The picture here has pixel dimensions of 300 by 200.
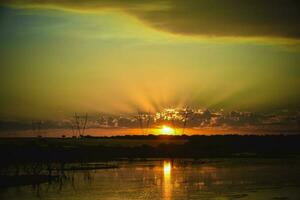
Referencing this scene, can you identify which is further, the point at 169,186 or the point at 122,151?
the point at 122,151

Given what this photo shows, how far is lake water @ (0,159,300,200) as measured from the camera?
19594 millimetres

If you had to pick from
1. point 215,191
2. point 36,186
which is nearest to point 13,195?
point 36,186

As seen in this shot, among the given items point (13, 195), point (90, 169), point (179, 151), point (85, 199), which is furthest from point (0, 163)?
point (179, 151)

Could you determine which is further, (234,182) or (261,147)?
(261,147)

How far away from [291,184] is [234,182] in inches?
95.5

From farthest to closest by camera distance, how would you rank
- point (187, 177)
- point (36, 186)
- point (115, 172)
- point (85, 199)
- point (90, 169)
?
point (90, 169)
point (115, 172)
point (187, 177)
point (36, 186)
point (85, 199)

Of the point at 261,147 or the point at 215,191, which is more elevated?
the point at 261,147

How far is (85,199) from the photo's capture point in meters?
19.0

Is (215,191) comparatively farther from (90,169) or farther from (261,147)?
(261,147)

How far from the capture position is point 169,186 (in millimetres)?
22422

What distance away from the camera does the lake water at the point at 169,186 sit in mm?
19594

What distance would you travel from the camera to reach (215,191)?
67.7 feet

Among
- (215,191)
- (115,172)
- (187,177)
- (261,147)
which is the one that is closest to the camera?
(215,191)

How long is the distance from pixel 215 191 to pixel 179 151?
102 ft
